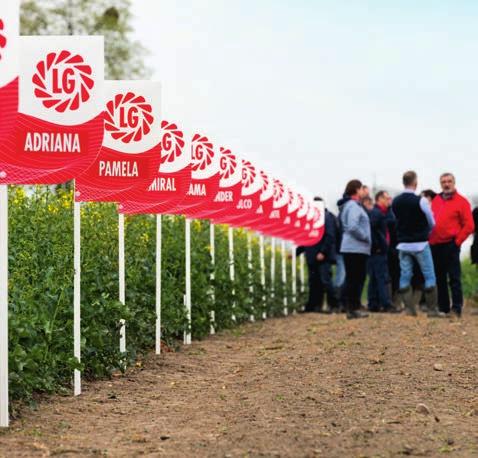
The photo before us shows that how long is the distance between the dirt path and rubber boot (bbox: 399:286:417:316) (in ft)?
15.8

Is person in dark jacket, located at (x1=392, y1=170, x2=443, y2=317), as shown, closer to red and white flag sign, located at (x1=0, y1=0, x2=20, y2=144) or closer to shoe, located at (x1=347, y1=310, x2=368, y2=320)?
shoe, located at (x1=347, y1=310, x2=368, y2=320)

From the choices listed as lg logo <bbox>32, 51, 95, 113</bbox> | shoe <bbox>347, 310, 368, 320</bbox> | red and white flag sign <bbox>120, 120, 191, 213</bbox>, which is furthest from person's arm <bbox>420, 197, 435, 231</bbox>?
lg logo <bbox>32, 51, 95, 113</bbox>

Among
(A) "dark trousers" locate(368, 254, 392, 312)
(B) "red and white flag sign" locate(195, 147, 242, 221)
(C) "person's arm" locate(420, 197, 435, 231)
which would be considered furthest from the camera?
(A) "dark trousers" locate(368, 254, 392, 312)

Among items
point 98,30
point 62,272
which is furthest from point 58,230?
point 98,30

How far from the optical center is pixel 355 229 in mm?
19828

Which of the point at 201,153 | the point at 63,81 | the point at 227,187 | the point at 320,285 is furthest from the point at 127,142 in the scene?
the point at 320,285

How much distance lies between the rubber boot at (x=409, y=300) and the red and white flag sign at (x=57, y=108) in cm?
1136

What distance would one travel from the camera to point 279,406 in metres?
9.87

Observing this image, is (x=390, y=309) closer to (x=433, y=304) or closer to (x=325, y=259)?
(x=325, y=259)

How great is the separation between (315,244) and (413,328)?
739cm

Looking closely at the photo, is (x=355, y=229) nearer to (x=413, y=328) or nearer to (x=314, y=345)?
(x=413, y=328)

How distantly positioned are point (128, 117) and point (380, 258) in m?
11.7

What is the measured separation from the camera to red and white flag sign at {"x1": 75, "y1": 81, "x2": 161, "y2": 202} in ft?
39.9

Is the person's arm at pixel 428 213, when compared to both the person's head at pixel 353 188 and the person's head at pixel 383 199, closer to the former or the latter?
the person's head at pixel 353 188
